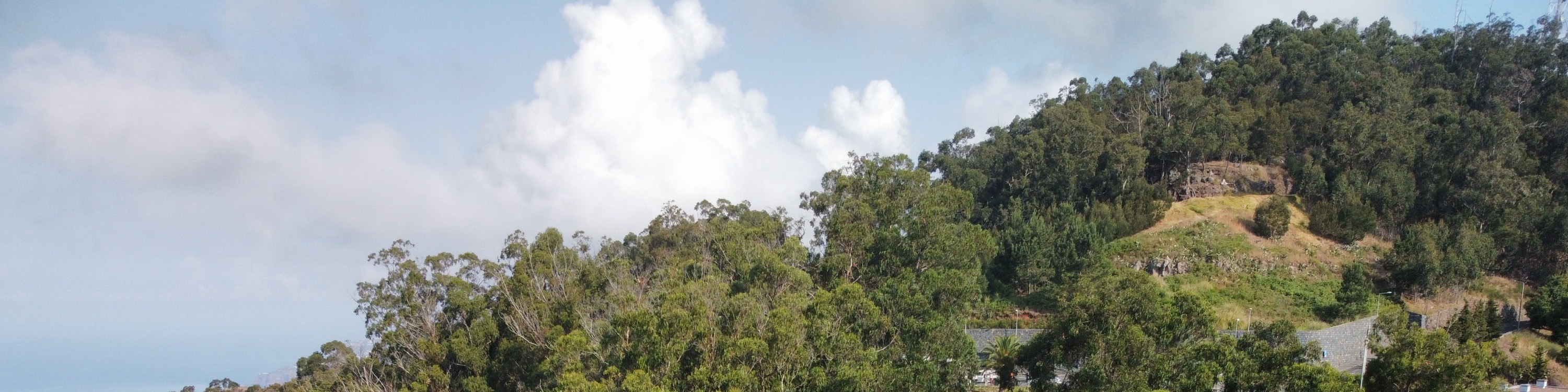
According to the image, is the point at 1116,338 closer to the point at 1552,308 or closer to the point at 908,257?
the point at 908,257

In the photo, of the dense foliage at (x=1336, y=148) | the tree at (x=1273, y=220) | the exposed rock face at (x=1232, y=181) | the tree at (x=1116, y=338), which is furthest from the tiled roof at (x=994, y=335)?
the exposed rock face at (x=1232, y=181)

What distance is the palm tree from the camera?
30062mm

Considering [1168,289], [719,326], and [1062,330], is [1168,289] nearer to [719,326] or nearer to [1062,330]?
[1062,330]

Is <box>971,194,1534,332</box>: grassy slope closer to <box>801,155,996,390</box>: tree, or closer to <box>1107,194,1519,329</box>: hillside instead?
<box>1107,194,1519,329</box>: hillside

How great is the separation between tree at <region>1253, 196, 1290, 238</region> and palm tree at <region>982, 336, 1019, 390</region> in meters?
18.5

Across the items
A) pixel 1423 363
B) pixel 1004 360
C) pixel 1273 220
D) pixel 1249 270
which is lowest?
pixel 1423 363

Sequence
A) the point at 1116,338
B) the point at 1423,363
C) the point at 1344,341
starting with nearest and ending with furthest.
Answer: the point at 1423,363 → the point at 1116,338 → the point at 1344,341

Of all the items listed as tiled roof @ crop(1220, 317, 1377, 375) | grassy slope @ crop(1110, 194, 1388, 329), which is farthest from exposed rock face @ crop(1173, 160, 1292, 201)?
tiled roof @ crop(1220, 317, 1377, 375)

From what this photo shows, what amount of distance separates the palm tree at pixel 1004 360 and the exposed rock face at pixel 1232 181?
74.7ft

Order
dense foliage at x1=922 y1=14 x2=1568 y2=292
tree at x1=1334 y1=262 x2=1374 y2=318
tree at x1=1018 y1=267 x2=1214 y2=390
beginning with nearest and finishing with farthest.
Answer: tree at x1=1018 y1=267 x2=1214 y2=390 < tree at x1=1334 y1=262 x2=1374 y2=318 < dense foliage at x1=922 y1=14 x2=1568 y2=292

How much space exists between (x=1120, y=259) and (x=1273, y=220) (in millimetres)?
8553

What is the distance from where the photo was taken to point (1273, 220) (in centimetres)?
5112

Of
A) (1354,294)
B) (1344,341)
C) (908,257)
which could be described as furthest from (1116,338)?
(1354,294)

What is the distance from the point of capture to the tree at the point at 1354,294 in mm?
41875
